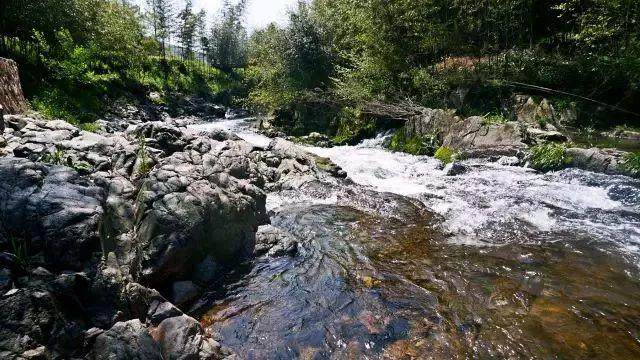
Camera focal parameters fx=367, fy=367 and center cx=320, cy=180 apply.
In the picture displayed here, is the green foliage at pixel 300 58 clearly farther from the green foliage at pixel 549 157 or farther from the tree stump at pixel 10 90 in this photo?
the tree stump at pixel 10 90

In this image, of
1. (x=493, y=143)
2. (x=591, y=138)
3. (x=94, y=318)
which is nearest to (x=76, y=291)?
(x=94, y=318)

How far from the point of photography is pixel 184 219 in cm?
663

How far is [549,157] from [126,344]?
13069mm

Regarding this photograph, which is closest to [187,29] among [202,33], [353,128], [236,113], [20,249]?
[202,33]

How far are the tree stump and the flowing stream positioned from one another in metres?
9.19

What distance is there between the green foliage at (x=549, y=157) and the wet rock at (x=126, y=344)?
12.6 meters

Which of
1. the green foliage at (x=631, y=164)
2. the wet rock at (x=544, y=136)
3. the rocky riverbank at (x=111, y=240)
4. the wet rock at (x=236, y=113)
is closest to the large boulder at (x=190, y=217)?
the rocky riverbank at (x=111, y=240)

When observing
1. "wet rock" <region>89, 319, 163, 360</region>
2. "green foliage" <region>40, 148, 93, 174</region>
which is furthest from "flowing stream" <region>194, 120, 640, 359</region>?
"green foliage" <region>40, 148, 93, 174</region>

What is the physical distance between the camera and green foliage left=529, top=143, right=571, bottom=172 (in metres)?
12.0

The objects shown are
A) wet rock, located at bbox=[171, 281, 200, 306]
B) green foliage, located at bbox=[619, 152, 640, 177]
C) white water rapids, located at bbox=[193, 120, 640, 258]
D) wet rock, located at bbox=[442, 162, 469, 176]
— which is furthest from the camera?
wet rock, located at bbox=[442, 162, 469, 176]

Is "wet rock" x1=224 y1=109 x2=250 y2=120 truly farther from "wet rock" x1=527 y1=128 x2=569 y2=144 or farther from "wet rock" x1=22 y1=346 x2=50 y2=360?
"wet rock" x1=22 y1=346 x2=50 y2=360

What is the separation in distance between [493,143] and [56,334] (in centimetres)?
1478

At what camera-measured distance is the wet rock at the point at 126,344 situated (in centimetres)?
372

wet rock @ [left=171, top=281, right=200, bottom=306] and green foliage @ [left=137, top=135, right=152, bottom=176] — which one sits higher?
green foliage @ [left=137, top=135, right=152, bottom=176]
